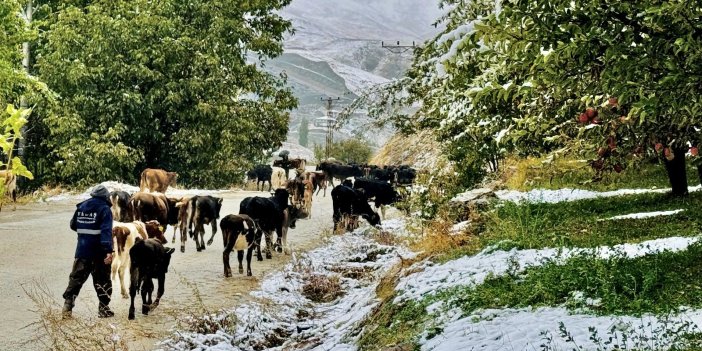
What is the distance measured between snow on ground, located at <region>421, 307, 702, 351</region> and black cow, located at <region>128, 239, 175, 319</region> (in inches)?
175

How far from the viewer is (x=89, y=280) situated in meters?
11.7

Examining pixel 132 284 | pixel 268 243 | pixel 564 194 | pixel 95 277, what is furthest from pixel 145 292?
pixel 564 194

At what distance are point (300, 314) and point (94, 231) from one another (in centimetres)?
336

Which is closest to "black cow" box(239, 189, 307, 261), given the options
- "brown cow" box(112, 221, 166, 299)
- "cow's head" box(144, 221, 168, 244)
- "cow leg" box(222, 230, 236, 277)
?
"cow leg" box(222, 230, 236, 277)

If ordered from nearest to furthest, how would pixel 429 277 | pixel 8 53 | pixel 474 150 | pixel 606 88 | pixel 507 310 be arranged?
pixel 606 88, pixel 507 310, pixel 429 277, pixel 474 150, pixel 8 53

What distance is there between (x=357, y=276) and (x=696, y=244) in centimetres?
675

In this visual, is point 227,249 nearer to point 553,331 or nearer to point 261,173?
point 553,331

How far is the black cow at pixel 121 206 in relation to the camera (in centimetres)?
1493

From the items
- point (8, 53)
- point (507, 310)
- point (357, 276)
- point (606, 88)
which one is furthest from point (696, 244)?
point (8, 53)

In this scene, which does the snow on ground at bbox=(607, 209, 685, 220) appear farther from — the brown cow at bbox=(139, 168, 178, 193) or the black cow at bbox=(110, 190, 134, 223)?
the brown cow at bbox=(139, 168, 178, 193)

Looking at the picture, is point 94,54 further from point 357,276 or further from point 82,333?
point 82,333

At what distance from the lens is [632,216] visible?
11312 millimetres

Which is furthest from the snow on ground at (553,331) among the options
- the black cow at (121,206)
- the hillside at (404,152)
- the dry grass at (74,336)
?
the hillside at (404,152)

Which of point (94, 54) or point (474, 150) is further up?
point (94, 54)
